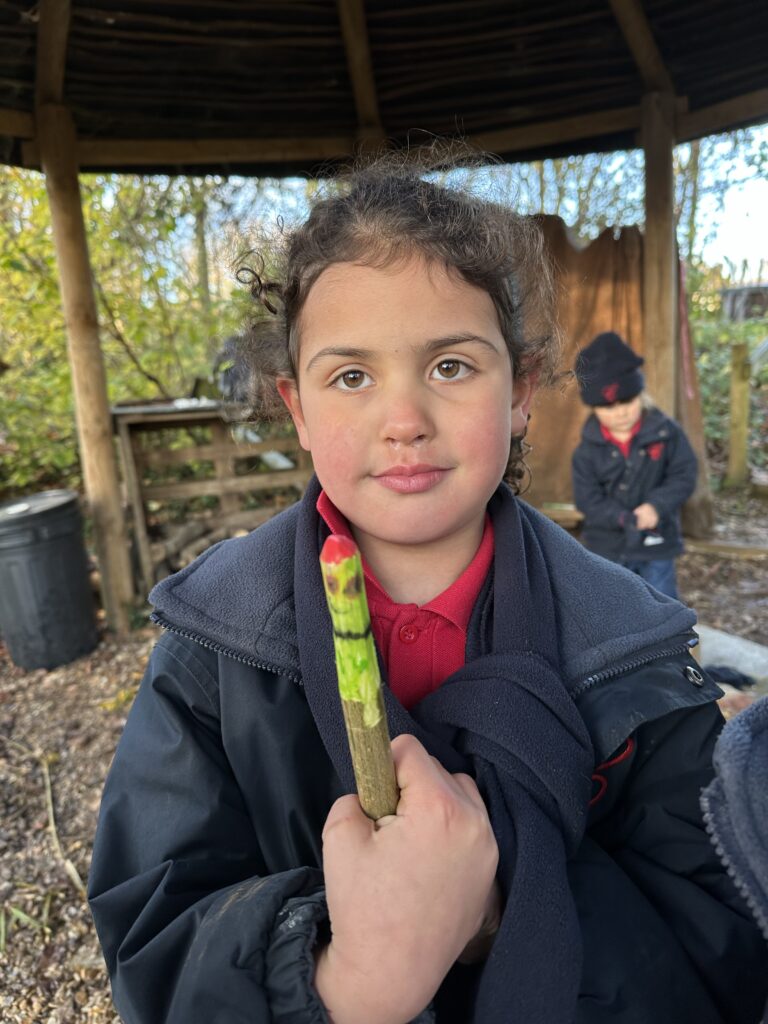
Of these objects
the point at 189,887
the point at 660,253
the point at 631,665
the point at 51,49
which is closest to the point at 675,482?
the point at 660,253

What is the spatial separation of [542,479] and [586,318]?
1378 millimetres

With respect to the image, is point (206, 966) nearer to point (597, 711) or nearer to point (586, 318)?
point (597, 711)

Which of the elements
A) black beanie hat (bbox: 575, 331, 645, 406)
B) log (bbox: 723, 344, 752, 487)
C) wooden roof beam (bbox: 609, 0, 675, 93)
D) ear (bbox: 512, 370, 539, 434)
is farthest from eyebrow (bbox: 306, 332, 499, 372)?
log (bbox: 723, 344, 752, 487)

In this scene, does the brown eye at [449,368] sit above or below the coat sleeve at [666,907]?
above

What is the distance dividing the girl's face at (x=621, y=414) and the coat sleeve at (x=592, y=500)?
0.25 meters

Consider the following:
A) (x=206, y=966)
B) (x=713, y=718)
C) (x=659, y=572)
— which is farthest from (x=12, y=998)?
(x=659, y=572)

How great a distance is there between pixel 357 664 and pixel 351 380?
2.19ft

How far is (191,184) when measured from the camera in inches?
269

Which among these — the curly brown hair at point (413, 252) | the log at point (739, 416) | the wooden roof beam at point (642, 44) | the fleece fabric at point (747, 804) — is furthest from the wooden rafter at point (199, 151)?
the log at point (739, 416)

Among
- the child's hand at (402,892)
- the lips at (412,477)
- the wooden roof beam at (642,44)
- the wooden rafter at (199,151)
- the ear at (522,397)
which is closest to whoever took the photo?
the child's hand at (402,892)

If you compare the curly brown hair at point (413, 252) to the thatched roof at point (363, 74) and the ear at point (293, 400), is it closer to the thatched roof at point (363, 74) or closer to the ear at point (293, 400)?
the ear at point (293, 400)

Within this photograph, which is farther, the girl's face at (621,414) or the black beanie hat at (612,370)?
the girl's face at (621,414)

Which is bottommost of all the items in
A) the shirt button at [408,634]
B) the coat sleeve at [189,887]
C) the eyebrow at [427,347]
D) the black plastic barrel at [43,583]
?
the black plastic barrel at [43,583]

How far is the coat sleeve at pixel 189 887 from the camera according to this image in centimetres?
91
